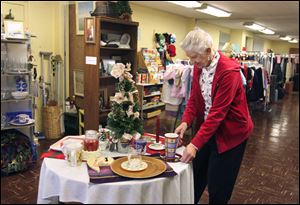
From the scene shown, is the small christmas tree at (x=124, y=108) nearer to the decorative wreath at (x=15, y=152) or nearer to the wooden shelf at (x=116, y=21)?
the decorative wreath at (x=15, y=152)

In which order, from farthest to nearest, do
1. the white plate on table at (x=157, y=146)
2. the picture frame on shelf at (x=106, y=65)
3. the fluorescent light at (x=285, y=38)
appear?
the picture frame on shelf at (x=106, y=65) < the fluorescent light at (x=285, y=38) < the white plate on table at (x=157, y=146)

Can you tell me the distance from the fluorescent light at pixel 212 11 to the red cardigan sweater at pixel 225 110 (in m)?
1.86

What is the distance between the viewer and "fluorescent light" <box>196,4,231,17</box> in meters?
2.92

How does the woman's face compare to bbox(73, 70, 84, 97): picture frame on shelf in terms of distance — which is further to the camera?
bbox(73, 70, 84, 97): picture frame on shelf

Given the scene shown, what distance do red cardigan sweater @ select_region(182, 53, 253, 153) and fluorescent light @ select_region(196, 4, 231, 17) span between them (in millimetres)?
1856

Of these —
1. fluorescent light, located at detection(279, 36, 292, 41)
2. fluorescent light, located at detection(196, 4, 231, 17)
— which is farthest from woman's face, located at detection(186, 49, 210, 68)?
fluorescent light, located at detection(196, 4, 231, 17)

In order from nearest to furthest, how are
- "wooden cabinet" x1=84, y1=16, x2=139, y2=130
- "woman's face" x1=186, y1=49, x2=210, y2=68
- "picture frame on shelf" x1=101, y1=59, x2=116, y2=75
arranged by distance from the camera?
"woman's face" x1=186, y1=49, x2=210, y2=68, "wooden cabinet" x1=84, y1=16, x2=139, y2=130, "picture frame on shelf" x1=101, y1=59, x2=116, y2=75

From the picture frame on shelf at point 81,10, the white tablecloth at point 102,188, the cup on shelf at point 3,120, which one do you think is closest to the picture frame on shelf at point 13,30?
the cup on shelf at point 3,120

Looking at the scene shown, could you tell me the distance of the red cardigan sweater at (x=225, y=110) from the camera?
3.72ft

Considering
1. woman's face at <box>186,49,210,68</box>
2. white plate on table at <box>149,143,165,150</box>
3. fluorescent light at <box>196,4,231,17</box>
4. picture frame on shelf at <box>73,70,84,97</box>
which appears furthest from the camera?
fluorescent light at <box>196,4,231,17</box>

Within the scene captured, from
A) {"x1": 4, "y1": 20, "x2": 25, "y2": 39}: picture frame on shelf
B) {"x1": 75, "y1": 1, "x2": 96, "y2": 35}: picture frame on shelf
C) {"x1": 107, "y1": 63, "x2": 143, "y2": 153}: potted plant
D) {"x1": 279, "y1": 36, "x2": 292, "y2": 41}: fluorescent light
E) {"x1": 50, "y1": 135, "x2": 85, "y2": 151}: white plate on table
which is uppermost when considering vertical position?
{"x1": 75, "y1": 1, "x2": 96, "y2": 35}: picture frame on shelf

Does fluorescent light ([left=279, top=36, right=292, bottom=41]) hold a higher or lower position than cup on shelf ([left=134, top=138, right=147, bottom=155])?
higher

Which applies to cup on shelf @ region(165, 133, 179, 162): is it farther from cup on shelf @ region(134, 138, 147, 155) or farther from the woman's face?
the woman's face

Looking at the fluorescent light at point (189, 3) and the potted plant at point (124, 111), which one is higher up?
the fluorescent light at point (189, 3)
